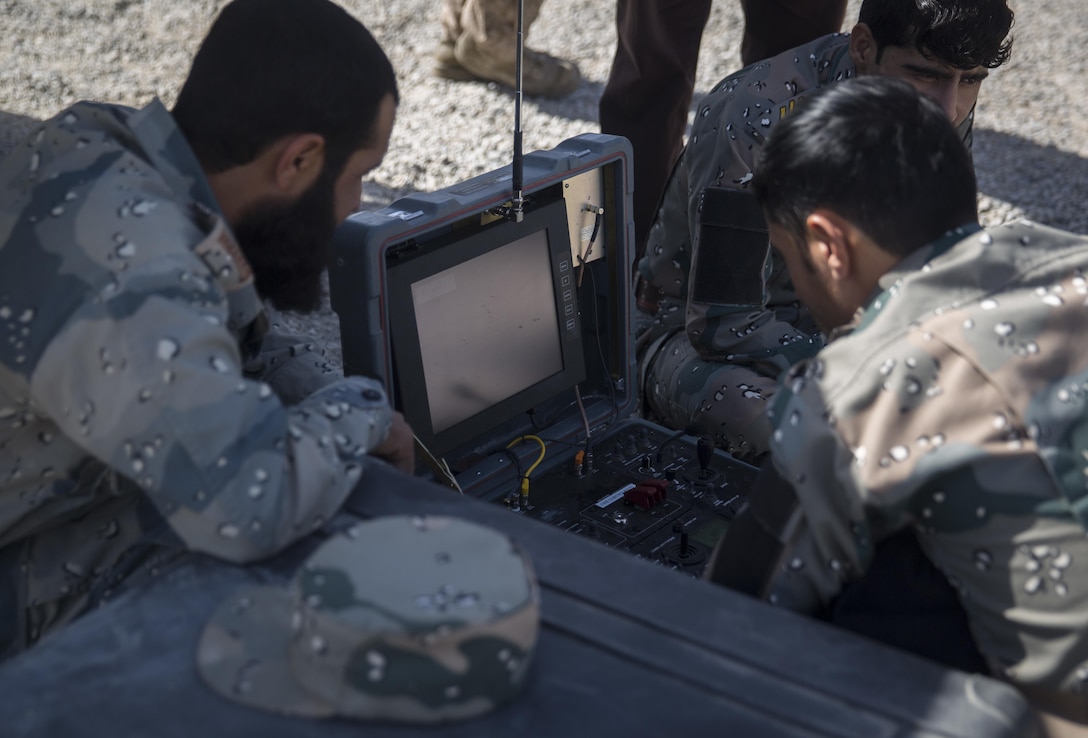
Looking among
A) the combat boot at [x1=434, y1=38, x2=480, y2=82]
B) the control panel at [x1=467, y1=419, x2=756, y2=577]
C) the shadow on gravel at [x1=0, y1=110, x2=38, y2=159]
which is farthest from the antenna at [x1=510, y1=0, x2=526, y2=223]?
the combat boot at [x1=434, y1=38, x2=480, y2=82]

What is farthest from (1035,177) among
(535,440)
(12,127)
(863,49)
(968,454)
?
(968,454)

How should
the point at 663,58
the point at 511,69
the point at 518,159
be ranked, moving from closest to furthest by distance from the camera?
the point at 518,159 → the point at 663,58 → the point at 511,69

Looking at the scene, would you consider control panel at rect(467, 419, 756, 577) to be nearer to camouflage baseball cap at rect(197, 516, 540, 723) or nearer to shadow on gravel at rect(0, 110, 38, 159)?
camouflage baseball cap at rect(197, 516, 540, 723)

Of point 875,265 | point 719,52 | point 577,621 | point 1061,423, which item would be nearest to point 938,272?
point 875,265

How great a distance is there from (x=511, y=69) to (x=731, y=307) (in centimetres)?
381

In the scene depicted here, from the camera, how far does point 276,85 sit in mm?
1729

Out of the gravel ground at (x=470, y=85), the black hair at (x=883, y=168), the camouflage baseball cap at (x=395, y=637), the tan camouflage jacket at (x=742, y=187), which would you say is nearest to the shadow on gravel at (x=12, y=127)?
the gravel ground at (x=470, y=85)

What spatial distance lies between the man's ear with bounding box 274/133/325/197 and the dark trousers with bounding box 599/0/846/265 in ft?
7.80

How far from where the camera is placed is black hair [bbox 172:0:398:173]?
5.70 feet

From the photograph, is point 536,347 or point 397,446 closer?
point 397,446

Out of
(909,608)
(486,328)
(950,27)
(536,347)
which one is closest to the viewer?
(909,608)

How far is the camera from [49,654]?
4.07 ft

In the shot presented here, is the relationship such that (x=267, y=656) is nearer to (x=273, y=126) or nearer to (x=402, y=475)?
(x=402, y=475)

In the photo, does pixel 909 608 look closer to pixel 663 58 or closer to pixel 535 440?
pixel 535 440
